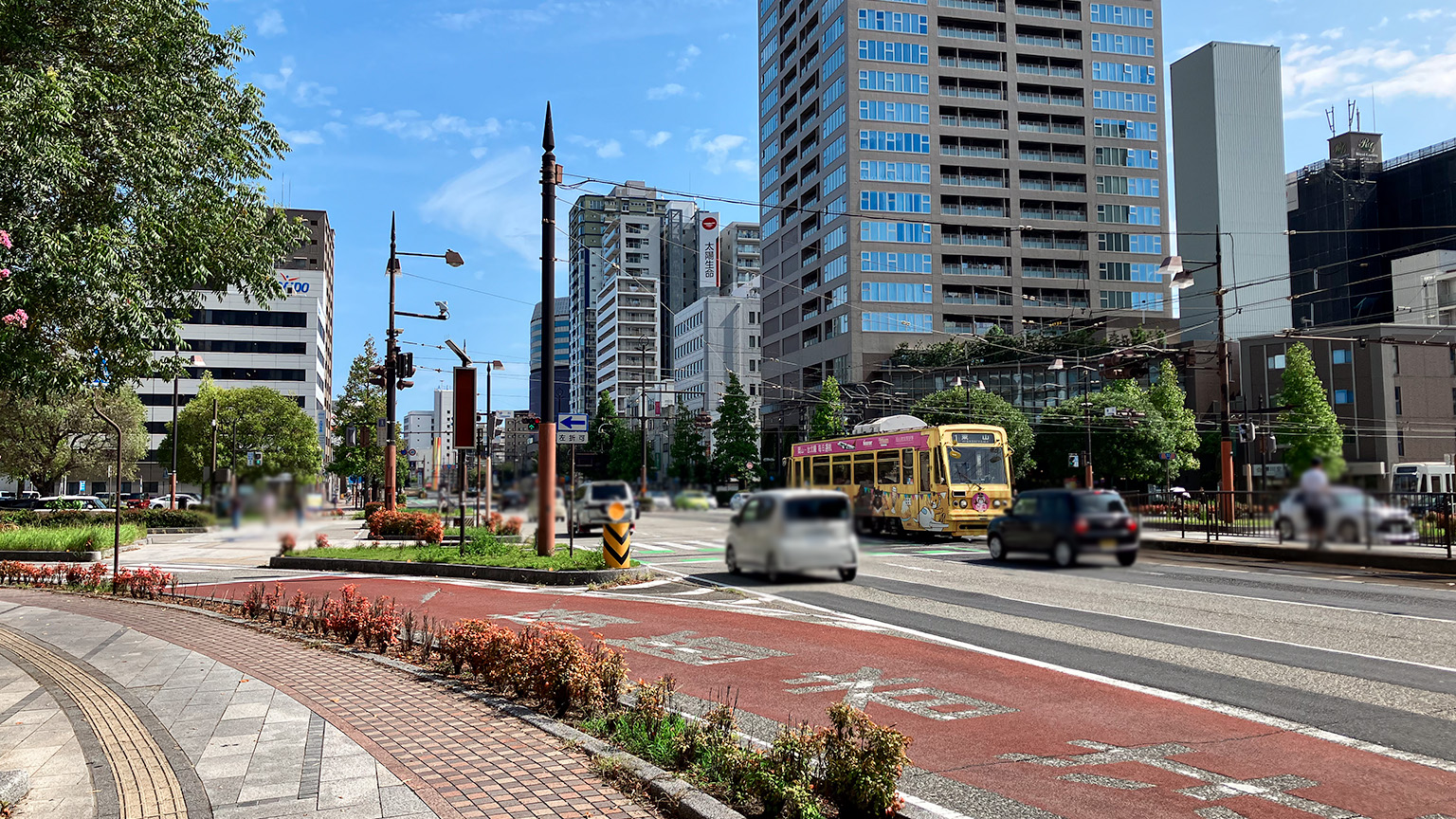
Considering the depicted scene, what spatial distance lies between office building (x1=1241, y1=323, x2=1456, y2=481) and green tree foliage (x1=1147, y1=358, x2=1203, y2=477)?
0.40 metres

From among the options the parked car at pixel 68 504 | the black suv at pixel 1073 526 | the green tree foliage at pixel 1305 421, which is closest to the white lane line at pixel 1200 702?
the green tree foliage at pixel 1305 421

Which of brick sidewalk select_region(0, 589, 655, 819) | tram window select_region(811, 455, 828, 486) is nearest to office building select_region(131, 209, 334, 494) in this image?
tram window select_region(811, 455, 828, 486)

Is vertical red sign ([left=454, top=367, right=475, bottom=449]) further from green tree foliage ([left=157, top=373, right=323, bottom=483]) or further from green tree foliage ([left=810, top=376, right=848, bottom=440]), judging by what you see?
green tree foliage ([left=810, top=376, right=848, bottom=440])

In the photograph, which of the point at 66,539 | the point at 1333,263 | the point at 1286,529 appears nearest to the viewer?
the point at 1286,529

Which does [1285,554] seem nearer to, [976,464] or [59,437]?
[976,464]

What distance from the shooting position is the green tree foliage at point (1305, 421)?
2.19m

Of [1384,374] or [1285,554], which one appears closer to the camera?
[1285,554]

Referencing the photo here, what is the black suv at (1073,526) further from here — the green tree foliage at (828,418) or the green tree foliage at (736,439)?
the green tree foliage at (828,418)

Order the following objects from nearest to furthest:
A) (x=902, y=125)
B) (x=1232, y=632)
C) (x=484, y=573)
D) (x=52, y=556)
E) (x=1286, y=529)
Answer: (x=1286, y=529) < (x=902, y=125) < (x=484, y=573) < (x=1232, y=632) < (x=52, y=556)

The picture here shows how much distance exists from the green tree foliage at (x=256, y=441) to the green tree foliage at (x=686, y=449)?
Result: 1.80 metres

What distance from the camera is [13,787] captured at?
22.9 meters

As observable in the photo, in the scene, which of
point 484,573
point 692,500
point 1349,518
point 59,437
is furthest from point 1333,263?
point 59,437

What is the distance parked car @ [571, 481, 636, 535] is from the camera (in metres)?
4.33

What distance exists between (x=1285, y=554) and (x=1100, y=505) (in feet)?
1.95
